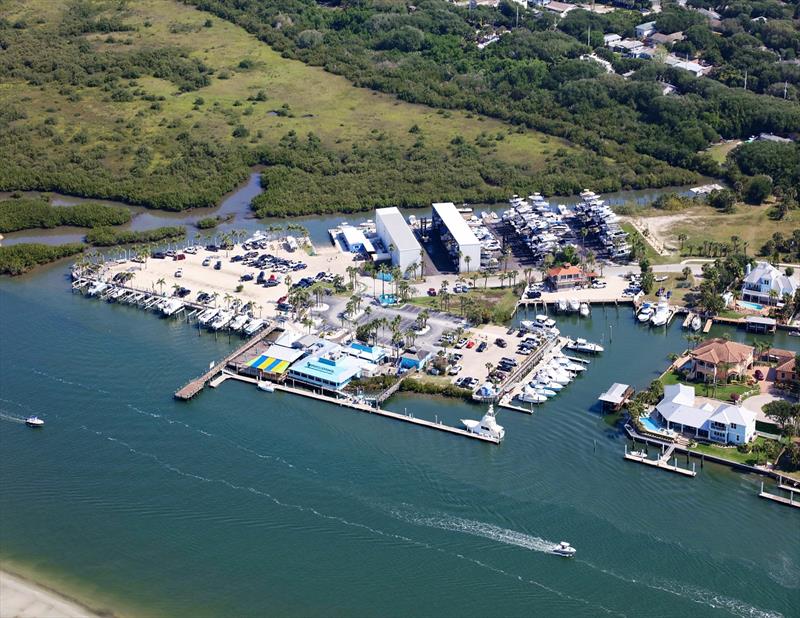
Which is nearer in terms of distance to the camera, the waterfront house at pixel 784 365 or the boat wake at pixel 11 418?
the boat wake at pixel 11 418

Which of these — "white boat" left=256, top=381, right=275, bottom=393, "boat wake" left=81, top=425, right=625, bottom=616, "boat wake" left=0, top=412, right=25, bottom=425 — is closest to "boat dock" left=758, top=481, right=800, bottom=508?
"boat wake" left=81, top=425, right=625, bottom=616

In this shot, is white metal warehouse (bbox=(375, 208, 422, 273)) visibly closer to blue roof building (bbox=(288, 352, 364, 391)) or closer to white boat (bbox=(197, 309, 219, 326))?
white boat (bbox=(197, 309, 219, 326))

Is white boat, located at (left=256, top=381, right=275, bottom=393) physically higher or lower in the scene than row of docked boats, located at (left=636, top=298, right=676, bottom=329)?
lower

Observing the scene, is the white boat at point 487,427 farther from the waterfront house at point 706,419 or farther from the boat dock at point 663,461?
the waterfront house at point 706,419

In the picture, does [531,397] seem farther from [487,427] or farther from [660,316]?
[660,316]

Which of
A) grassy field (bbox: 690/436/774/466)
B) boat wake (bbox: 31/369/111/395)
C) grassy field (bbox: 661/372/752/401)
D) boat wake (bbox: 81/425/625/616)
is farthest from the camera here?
boat wake (bbox: 31/369/111/395)

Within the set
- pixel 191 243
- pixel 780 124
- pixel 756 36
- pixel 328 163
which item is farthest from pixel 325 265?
pixel 756 36

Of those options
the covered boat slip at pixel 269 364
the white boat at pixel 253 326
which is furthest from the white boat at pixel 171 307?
the covered boat slip at pixel 269 364
